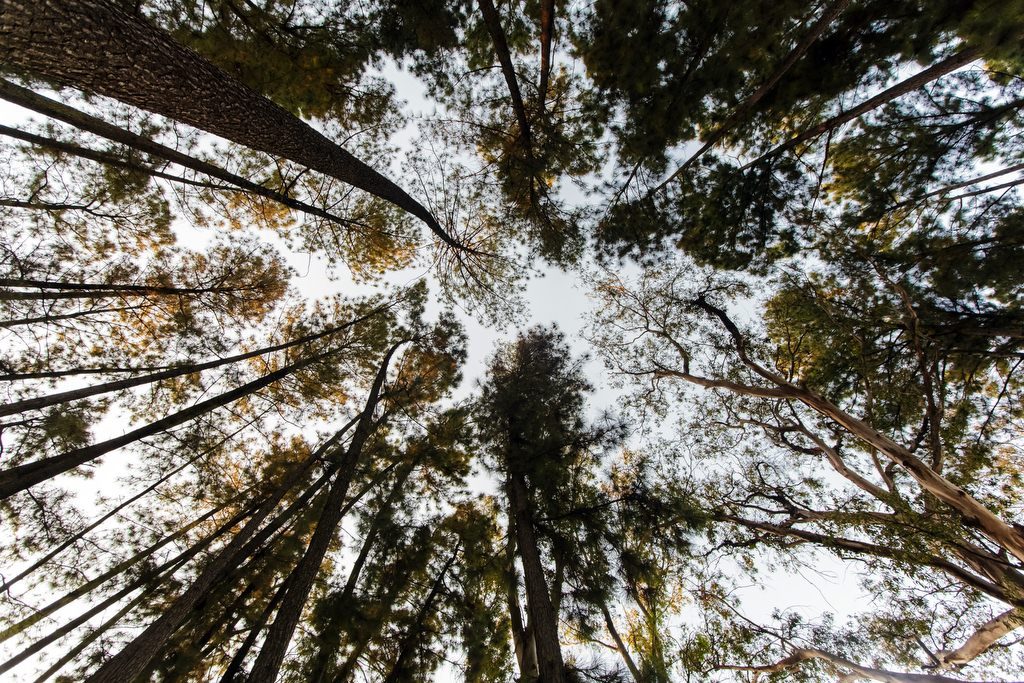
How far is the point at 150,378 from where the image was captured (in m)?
5.18

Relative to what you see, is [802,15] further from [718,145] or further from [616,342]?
[616,342]

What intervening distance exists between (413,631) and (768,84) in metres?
8.44

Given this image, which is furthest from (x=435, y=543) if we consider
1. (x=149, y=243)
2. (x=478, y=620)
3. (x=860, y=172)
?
(x=860, y=172)

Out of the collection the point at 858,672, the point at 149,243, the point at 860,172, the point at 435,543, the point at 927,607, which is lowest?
the point at 858,672

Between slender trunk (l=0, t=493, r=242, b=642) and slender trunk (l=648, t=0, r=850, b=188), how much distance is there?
9.30 m

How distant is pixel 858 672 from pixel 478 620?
5.99 meters

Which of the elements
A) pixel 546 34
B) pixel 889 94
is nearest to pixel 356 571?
pixel 546 34

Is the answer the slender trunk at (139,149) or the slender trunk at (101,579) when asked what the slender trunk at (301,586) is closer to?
the slender trunk at (101,579)

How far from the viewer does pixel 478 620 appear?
495 cm

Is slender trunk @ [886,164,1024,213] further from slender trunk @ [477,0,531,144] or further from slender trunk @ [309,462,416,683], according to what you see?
slender trunk @ [309,462,416,683]

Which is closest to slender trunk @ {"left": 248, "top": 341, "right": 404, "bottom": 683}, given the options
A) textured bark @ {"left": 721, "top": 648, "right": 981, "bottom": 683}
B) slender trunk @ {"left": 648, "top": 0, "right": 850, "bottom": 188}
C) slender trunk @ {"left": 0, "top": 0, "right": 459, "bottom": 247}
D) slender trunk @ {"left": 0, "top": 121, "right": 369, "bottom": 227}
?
slender trunk @ {"left": 0, "top": 121, "right": 369, "bottom": 227}

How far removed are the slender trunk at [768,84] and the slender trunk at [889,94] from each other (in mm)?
817

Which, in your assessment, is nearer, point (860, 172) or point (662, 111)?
point (662, 111)

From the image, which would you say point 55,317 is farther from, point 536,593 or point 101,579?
point 536,593
